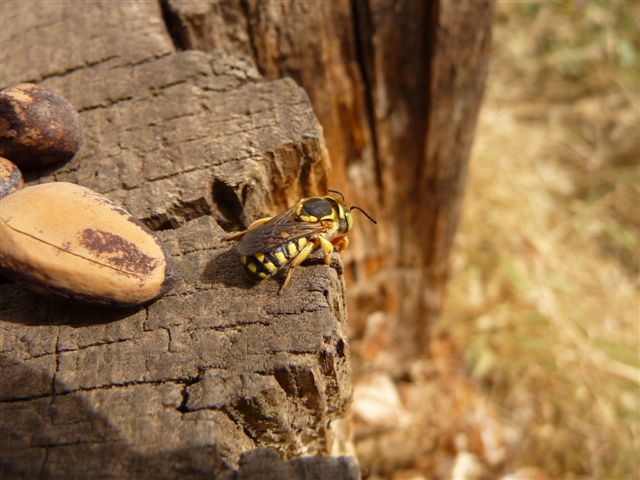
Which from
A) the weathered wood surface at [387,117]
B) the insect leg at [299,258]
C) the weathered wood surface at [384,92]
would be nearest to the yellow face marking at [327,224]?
the insect leg at [299,258]

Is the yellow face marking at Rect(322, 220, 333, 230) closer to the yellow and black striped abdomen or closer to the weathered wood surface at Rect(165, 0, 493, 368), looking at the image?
the yellow and black striped abdomen

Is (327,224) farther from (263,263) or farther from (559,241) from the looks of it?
(559,241)

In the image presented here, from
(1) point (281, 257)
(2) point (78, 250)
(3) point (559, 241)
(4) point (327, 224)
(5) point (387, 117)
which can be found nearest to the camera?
(2) point (78, 250)

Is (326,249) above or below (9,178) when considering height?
below

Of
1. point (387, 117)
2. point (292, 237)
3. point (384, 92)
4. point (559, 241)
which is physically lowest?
point (559, 241)

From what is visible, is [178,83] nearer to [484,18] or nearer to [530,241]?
[484,18]

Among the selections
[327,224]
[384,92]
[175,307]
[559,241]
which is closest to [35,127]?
[175,307]

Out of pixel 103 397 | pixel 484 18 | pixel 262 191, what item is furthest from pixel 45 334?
pixel 484 18
